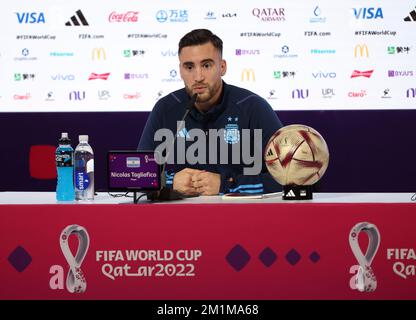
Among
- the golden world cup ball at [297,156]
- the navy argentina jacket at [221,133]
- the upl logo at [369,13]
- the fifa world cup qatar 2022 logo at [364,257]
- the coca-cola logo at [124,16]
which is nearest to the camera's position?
the fifa world cup qatar 2022 logo at [364,257]

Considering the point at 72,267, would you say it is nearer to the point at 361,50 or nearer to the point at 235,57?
the point at 235,57

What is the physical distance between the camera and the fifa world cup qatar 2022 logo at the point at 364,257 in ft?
7.29

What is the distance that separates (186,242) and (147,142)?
1.18 m

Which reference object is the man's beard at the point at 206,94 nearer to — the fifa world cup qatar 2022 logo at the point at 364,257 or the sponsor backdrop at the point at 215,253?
the sponsor backdrop at the point at 215,253

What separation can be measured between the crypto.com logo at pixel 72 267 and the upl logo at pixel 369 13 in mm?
3500

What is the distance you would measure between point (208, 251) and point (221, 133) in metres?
1.11

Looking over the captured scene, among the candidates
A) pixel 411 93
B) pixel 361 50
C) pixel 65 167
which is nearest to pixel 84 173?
pixel 65 167

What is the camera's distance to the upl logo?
513 centimetres

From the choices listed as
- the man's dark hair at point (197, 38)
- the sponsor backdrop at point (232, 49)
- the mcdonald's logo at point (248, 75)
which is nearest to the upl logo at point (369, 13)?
the sponsor backdrop at point (232, 49)

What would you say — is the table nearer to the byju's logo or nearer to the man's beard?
the man's beard

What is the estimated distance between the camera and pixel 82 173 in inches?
102
